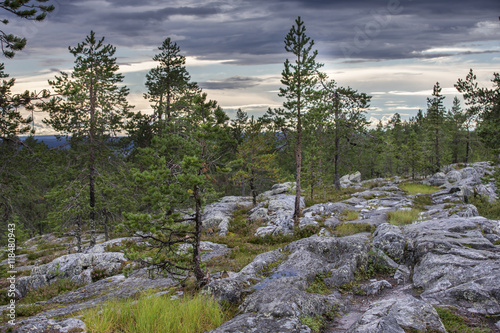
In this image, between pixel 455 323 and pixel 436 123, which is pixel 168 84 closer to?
pixel 455 323

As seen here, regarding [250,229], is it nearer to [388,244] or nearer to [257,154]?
[257,154]

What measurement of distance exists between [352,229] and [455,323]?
1305 cm

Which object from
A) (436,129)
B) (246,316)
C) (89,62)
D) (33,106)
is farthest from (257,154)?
(436,129)

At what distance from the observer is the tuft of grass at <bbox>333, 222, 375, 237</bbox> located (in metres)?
18.5

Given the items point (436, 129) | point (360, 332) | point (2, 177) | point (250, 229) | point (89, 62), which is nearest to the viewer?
point (360, 332)

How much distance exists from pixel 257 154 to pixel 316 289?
23823 mm

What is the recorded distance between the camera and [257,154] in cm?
3259

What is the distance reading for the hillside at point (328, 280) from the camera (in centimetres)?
632

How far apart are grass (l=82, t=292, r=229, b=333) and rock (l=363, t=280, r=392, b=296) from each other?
4.66 metres

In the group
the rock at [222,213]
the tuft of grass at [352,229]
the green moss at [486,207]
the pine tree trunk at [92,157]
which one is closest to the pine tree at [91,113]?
the pine tree trunk at [92,157]

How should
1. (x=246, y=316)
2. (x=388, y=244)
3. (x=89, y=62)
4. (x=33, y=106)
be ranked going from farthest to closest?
(x=89, y=62)
(x=388, y=244)
(x=33, y=106)
(x=246, y=316)

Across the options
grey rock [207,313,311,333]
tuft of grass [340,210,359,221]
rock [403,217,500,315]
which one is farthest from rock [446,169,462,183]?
grey rock [207,313,311,333]

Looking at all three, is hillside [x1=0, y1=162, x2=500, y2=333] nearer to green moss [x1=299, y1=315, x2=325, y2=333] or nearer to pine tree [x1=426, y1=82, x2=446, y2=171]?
green moss [x1=299, y1=315, x2=325, y2=333]

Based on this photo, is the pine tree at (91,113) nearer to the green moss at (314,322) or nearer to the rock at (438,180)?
the green moss at (314,322)
